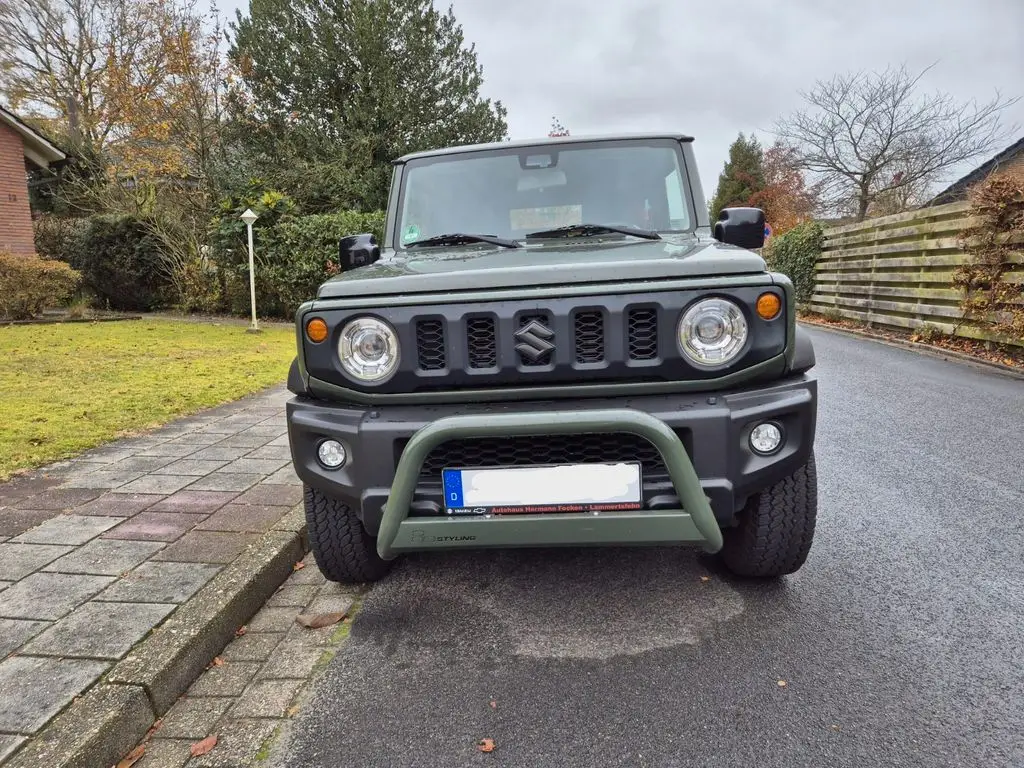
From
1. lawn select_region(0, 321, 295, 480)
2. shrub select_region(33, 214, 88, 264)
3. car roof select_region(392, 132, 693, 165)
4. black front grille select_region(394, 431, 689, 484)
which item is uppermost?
shrub select_region(33, 214, 88, 264)

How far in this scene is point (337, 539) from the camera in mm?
2602

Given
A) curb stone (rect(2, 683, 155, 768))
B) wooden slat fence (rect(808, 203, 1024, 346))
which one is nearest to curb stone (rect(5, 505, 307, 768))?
curb stone (rect(2, 683, 155, 768))

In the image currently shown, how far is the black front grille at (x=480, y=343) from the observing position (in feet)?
7.25

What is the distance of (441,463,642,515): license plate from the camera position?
212 cm

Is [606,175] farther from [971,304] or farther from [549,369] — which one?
[971,304]

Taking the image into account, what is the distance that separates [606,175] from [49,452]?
394 cm

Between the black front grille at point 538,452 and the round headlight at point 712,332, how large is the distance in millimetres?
332

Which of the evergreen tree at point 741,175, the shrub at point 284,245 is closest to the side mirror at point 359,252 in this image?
the shrub at point 284,245

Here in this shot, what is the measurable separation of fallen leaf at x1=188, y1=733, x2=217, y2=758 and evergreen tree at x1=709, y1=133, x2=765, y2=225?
4890cm

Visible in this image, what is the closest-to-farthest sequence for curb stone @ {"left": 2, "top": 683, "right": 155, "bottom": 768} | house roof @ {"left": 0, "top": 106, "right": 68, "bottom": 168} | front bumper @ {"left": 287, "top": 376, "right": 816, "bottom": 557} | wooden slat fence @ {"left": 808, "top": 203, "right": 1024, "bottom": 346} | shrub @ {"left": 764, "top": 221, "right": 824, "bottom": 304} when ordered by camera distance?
curb stone @ {"left": 2, "top": 683, "right": 155, "bottom": 768}
front bumper @ {"left": 287, "top": 376, "right": 816, "bottom": 557}
wooden slat fence @ {"left": 808, "top": 203, "right": 1024, "bottom": 346}
shrub @ {"left": 764, "top": 221, "right": 824, "bottom": 304}
house roof @ {"left": 0, "top": 106, "right": 68, "bottom": 168}

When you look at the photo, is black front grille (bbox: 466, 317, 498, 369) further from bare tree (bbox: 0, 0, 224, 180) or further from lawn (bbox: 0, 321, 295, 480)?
bare tree (bbox: 0, 0, 224, 180)

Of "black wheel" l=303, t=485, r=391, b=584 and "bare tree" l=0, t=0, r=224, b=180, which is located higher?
"bare tree" l=0, t=0, r=224, b=180

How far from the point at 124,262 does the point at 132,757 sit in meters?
18.6

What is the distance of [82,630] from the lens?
2291 mm
